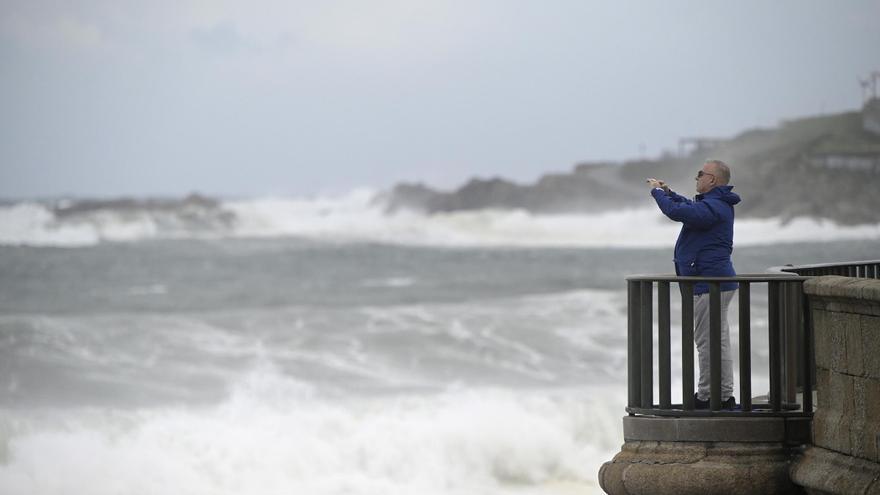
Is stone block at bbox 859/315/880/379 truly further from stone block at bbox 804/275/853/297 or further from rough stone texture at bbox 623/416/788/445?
rough stone texture at bbox 623/416/788/445

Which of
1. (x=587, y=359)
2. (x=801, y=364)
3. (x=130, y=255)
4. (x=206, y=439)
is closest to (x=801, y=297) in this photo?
(x=801, y=364)

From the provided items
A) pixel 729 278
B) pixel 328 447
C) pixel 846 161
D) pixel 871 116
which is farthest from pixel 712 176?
pixel 846 161

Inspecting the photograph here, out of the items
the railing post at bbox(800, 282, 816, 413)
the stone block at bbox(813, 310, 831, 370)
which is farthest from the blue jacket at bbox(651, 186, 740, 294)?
the stone block at bbox(813, 310, 831, 370)

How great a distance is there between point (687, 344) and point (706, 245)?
0.54 m

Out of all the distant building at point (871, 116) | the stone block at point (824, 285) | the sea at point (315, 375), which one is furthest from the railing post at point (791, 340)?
the distant building at point (871, 116)

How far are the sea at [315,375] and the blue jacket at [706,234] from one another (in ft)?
37.4

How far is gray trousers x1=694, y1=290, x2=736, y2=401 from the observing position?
710 centimetres

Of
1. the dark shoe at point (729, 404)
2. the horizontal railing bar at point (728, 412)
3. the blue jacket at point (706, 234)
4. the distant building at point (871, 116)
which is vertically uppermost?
the distant building at point (871, 116)

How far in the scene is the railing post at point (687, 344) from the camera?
275 inches

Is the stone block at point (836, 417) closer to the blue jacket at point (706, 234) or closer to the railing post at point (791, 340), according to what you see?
the railing post at point (791, 340)

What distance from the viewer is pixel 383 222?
319ft

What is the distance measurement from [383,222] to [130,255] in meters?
28.1

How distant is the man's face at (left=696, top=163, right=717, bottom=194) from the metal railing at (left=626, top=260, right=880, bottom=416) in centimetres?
51

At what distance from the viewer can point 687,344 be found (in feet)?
23.2
